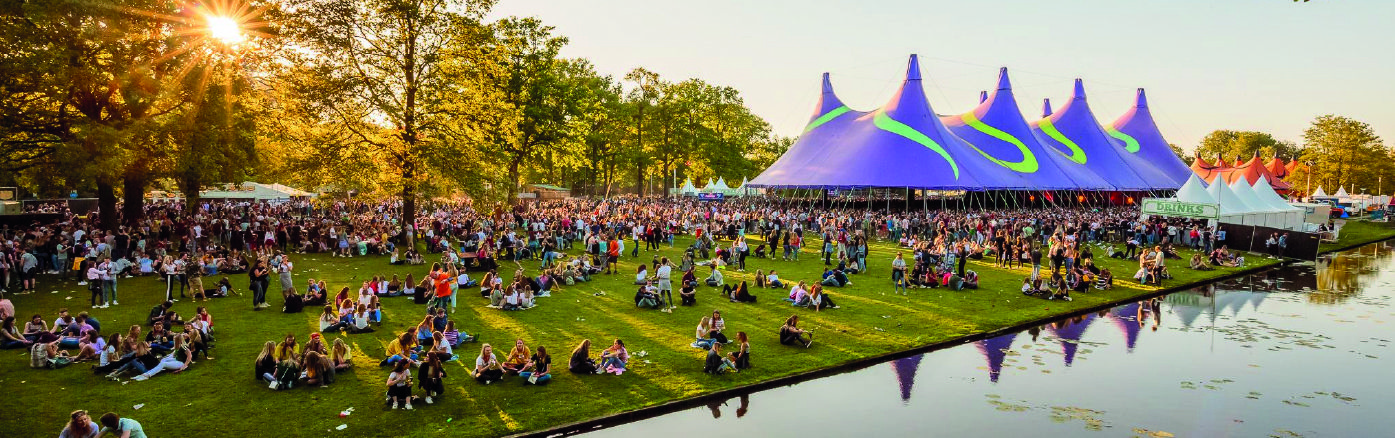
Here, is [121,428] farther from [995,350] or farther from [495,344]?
[995,350]

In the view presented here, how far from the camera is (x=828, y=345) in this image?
12461 mm

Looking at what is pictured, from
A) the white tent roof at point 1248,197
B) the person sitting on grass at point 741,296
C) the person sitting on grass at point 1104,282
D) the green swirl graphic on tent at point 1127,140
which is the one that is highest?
the green swirl graphic on tent at point 1127,140

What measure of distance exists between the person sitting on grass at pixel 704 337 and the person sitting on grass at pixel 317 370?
17.6ft

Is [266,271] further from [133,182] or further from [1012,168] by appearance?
[1012,168]

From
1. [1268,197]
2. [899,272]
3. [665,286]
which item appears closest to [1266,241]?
[1268,197]

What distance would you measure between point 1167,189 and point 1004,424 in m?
53.5

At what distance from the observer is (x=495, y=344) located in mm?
11820

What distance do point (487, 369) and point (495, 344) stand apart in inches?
74.9

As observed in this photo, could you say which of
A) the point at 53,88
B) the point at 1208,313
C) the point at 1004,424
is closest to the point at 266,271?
the point at 53,88

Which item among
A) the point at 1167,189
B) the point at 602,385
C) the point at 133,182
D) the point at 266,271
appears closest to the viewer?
the point at 602,385

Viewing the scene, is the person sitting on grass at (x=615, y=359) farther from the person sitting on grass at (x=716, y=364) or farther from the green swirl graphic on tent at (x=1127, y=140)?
the green swirl graphic on tent at (x=1127, y=140)

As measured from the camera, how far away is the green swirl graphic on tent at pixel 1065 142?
49594 mm

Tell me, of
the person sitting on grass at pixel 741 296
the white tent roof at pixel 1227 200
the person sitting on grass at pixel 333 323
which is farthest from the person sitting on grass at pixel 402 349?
the white tent roof at pixel 1227 200

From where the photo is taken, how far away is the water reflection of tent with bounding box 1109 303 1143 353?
13.8m
